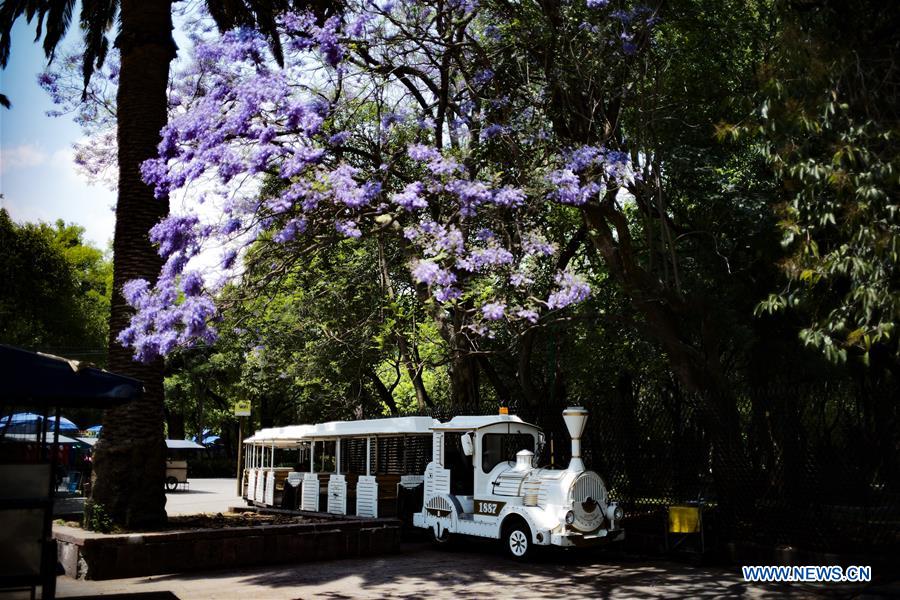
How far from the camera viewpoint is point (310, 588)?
1052 centimetres

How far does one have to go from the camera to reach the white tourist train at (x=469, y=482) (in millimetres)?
12703

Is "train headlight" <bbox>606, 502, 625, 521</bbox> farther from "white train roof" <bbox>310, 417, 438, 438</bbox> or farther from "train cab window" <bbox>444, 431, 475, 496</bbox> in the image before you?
"white train roof" <bbox>310, 417, 438, 438</bbox>

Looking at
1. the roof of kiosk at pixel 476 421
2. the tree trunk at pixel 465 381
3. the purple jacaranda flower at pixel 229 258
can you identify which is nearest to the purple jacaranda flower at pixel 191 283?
the purple jacaranda flower at pixel 229 258

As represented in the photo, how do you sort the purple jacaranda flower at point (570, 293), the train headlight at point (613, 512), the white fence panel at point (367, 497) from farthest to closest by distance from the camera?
the white fence panel at point (367, 497), the train headlight at point (613, 512), the purple jacaranda flower at point (570, 293)

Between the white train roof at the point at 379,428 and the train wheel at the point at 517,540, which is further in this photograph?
the white train roof at the point at 379,428

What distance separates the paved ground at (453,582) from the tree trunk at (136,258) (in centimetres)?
179

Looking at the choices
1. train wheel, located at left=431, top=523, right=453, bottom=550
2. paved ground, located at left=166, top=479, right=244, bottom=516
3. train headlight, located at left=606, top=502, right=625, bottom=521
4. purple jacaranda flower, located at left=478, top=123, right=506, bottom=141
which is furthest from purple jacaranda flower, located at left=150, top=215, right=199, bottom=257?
paved ground, located at left=166, top=479, right=244, bottom=516

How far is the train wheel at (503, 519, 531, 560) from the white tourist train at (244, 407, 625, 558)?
2 centimetres

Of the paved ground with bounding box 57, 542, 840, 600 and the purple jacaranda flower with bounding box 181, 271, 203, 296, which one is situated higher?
the purple jacaranda flower with bounding box 181, 271, 203, 296

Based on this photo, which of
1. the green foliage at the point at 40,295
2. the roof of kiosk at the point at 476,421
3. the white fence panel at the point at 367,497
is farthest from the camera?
the green foliage at the point at 40,295

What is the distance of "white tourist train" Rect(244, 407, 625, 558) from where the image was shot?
12703mm

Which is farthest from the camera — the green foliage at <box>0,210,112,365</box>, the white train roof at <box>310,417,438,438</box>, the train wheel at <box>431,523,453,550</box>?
the green foliage at <box>0,210,112,365</box>

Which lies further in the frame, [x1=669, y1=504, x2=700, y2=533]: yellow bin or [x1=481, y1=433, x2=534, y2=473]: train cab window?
[x1=481, y1=433, x2=534, y2=473]: train cab window

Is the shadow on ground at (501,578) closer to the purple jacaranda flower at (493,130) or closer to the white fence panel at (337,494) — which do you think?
the white fence panel at (337,494)
